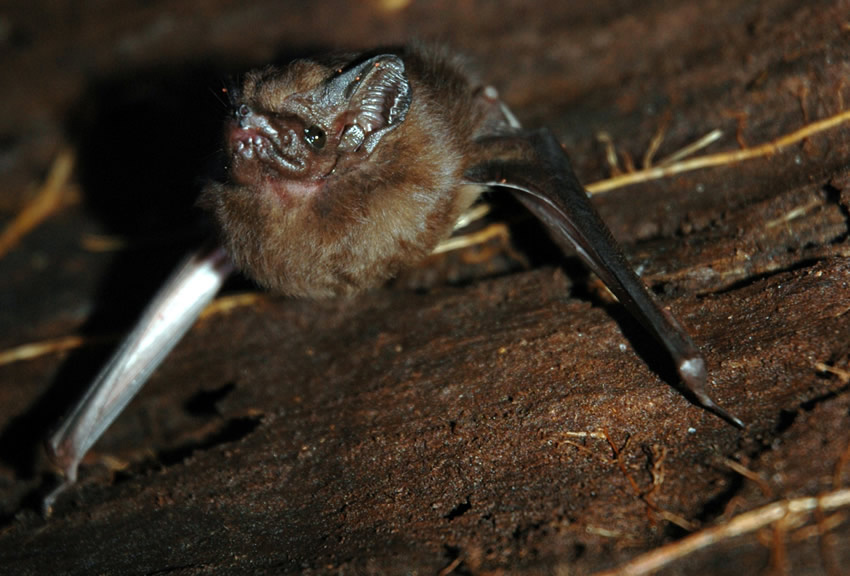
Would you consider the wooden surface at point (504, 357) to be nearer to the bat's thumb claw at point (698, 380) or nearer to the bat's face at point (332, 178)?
the bat's thumb claw at point (698, 380)

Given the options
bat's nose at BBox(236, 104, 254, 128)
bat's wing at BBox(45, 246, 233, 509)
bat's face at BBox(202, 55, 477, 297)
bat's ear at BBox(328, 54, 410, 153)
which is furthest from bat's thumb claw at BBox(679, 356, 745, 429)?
bat's wing at BBox(45, 246, 233, 509)

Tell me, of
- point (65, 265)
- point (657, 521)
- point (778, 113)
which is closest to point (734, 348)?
point (657, 521)

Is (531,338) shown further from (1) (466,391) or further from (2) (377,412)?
(2) (377,412)

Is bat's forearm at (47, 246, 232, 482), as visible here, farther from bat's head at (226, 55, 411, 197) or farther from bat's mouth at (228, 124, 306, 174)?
bat's mouth at (228, 124, 306, 174)

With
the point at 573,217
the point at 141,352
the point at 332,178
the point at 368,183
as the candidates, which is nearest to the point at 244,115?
the point at 332,178

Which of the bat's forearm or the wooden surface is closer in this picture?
the wooden surface

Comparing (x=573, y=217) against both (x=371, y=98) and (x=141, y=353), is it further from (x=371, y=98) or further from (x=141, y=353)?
(x=141, y=353)

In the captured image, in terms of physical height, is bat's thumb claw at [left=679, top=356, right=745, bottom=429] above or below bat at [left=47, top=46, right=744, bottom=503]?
below
